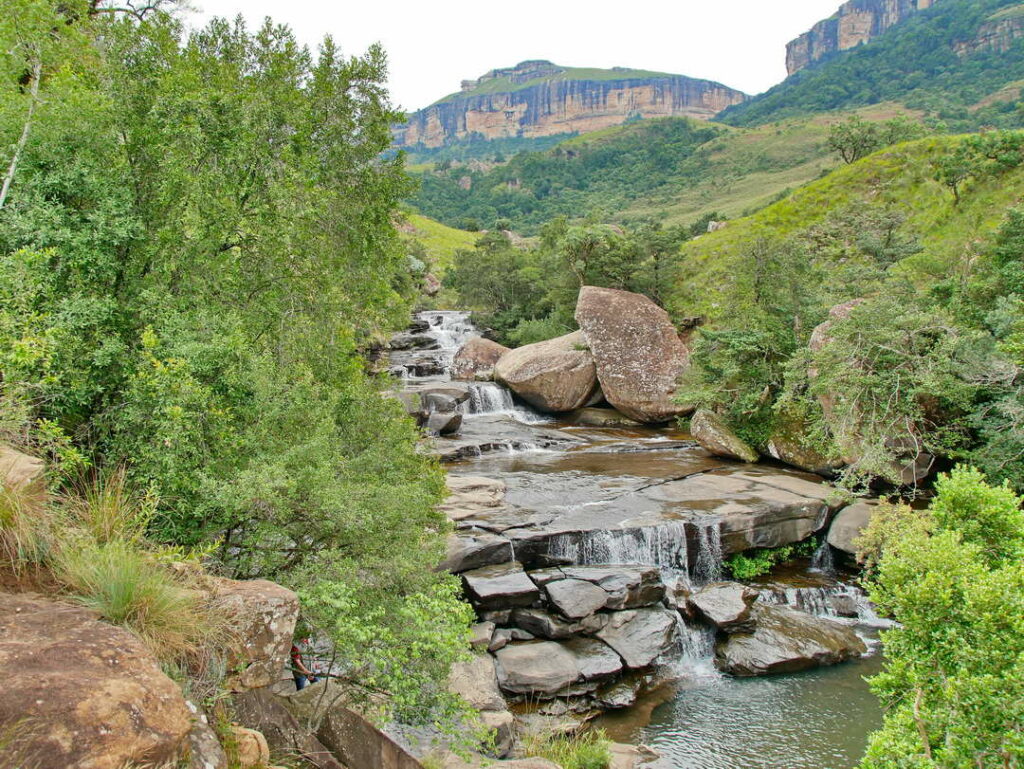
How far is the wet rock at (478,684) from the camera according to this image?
10.1m

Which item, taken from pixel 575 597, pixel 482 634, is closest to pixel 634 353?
pixel 575 597

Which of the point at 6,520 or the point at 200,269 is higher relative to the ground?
the point at 200,269

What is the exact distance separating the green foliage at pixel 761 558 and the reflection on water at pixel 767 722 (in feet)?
11.2

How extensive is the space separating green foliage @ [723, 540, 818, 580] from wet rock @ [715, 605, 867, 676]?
2007mm

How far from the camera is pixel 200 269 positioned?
8.57m

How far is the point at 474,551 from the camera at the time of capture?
541 inches

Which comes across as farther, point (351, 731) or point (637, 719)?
point (637, 719)

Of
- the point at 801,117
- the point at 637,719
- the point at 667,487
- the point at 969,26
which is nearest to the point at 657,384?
the point at 667,487

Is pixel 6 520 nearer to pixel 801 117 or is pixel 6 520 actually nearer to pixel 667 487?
pixel 667 487

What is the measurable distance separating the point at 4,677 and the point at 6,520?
1.76 m

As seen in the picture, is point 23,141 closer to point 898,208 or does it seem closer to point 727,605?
point 727,605

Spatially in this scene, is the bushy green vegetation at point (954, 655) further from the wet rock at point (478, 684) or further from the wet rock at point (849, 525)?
the wet rock at point (849, 525)

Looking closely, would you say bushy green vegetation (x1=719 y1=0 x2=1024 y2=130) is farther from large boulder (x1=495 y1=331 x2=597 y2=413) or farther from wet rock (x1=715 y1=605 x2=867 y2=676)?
wet rock (x1=715 y1=605 x2=867 y2=676)

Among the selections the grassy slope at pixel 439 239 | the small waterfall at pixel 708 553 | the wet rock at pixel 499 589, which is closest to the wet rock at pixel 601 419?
the small waterfall at pixel 708 553
